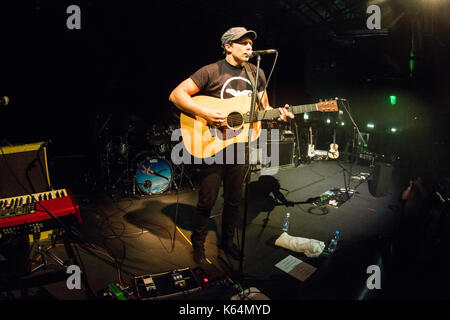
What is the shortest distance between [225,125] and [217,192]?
28.3 inches

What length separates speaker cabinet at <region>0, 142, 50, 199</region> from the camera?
9.62 feet

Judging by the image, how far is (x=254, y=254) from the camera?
9.39ft

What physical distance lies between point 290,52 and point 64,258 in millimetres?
9770

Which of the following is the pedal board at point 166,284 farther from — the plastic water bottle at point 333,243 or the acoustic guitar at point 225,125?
the plastic water bottle at point 333,243

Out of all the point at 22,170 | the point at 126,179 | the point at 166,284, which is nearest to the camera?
the point at 166,284

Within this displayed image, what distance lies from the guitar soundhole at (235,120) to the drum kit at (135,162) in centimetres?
253

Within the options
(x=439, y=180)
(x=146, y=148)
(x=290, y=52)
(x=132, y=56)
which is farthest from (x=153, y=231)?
(x=290, y=52)

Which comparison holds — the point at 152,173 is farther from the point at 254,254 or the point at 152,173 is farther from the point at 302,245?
the point at 302,245
